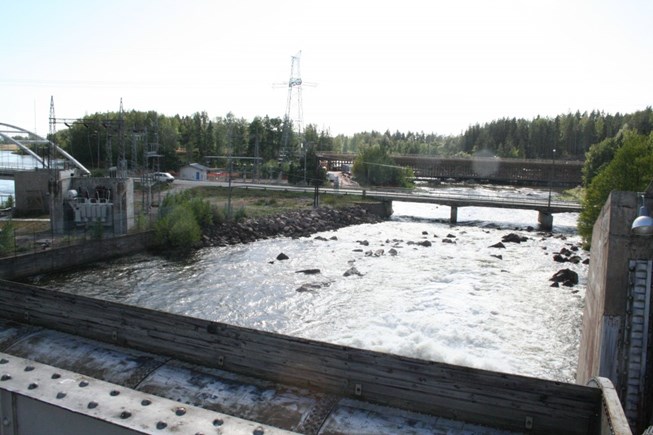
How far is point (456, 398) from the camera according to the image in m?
8.16

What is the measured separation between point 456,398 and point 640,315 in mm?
5605

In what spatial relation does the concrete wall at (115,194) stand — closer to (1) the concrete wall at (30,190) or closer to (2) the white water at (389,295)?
(2) the white water at (389,295)

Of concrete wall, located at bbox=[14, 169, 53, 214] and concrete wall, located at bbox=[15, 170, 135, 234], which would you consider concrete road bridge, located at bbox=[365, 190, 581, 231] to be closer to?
concrete wall, located at bbox=[15, 170, 135, 234]

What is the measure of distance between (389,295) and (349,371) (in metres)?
20.0

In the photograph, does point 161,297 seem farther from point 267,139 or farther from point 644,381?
point 267,139

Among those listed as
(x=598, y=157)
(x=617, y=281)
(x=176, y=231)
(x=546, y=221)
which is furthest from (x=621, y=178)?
(x=598, y=157)

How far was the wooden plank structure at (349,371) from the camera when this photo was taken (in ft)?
25.7

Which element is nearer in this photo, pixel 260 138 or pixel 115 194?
pixel 115 194

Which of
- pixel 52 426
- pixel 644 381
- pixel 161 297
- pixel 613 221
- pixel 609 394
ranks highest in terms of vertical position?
pixel 613 221

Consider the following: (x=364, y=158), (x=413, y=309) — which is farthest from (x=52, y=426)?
(x=364, y=158)

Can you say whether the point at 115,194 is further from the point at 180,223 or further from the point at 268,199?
the point at 268,199

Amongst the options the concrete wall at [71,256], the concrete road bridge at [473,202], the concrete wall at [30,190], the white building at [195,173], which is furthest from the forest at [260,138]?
the concrete wall at [71,256]

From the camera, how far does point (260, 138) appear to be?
12125 centimetres

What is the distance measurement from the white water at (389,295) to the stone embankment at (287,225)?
6.16ft
